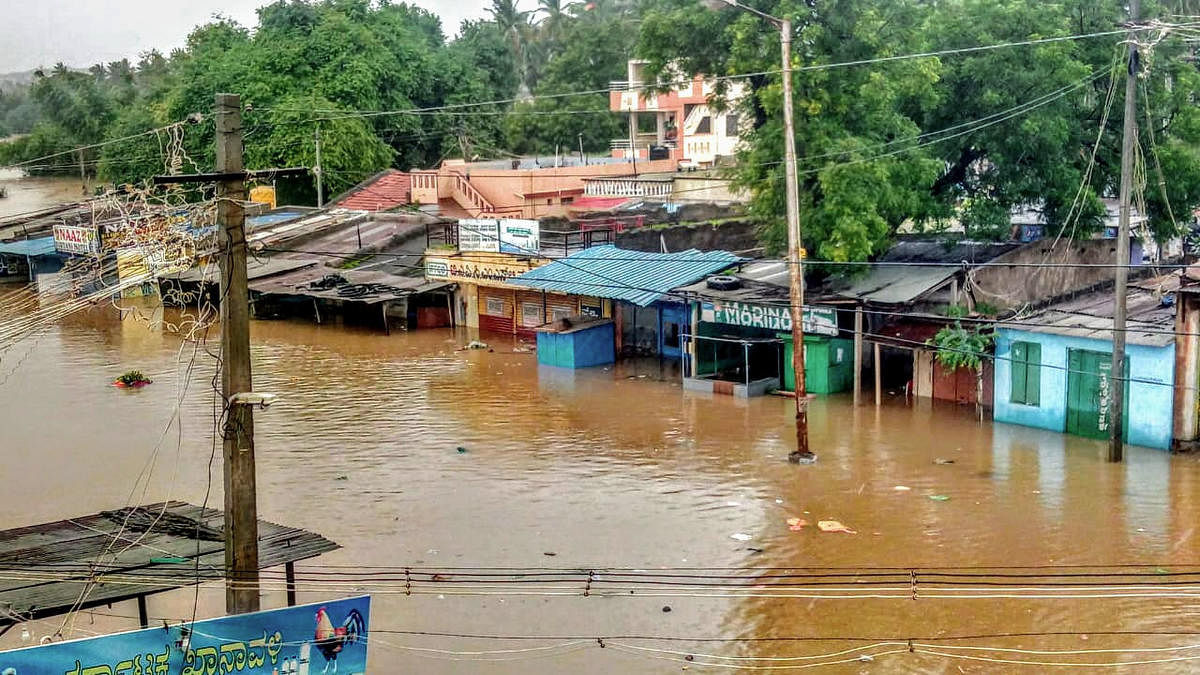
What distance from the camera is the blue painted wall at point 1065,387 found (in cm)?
2203

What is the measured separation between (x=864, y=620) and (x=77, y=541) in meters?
8.76

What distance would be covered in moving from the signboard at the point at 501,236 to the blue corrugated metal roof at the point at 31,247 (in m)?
22.9

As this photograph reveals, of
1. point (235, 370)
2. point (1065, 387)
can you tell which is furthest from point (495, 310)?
point (235, 370)

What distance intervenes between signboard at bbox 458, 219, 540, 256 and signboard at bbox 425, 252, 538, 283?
1.14 ft

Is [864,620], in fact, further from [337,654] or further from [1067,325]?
[1067,325]

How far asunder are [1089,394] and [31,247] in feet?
139

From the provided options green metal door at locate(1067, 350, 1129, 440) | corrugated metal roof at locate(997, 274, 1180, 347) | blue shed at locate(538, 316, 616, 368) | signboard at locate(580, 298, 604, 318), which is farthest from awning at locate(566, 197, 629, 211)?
green metal door at locate(1067, 350, 1129, 440)

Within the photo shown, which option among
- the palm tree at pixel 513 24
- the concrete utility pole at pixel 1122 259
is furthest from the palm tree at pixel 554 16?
the concrete utility pole at pixel 1122 259

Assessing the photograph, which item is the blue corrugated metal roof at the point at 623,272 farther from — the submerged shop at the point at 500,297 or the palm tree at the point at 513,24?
the palm tree at the point at 513,24

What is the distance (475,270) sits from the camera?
3631 centimetres

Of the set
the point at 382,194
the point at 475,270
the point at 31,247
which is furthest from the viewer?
the point at 31,247

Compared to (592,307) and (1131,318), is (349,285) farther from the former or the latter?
(1131,318)

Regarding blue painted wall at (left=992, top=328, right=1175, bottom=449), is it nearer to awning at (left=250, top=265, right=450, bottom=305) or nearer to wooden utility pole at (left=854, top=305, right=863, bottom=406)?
wooden utility pole at (left=854, top=305, right=863, bottom=406)

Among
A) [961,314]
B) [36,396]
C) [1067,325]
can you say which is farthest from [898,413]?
[36,396]
